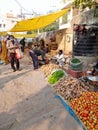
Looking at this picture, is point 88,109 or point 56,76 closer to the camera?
point 88,109

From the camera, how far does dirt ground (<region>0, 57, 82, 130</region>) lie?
4.28m

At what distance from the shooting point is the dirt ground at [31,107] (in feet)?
14.0

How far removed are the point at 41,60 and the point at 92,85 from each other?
419 cm

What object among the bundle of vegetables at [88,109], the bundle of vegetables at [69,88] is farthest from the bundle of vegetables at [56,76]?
the bundle of vegetables at [88,109]

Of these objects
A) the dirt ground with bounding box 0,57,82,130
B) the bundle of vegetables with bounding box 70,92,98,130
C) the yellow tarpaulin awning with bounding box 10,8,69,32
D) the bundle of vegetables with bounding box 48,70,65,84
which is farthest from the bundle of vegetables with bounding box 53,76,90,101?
the yellow tarpaulin awning with bounding box 10,8,69,32

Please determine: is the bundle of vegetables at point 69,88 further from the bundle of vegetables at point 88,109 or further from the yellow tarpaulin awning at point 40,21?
the yellow tarpaulin awning at point 40,21

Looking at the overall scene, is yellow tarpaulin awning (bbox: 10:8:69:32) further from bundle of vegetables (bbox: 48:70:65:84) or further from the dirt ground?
bundle of vegetables (bbox: 48:70:65:84)

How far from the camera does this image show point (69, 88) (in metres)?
5.82

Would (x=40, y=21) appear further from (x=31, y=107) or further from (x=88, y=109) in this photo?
(x=88, y=109)

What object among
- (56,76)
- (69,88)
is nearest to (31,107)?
(69,88)

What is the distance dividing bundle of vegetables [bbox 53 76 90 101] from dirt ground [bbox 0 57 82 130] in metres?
0.24

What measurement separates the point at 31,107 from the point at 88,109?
1568 millimetres

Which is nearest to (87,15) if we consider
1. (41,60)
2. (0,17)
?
(41,60)

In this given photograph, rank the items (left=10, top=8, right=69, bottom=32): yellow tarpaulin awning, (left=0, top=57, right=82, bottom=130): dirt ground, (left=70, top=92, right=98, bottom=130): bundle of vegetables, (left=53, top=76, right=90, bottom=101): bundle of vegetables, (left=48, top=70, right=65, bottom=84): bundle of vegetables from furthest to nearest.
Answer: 1. (left=10, top=8, right=69, bottom=32): yellow tarpaulin awning
2. (left=48, top=70, right=65, bottom=84): bundle of vegetables
3. (left=53, top=76, right=90, bottom=101): bundle of vegetables
4. (left=0, top=57, right=82, bottom=130): dirt ground
5. (left=70, top=92, right=98, bottom=130): bundle of vegetables
